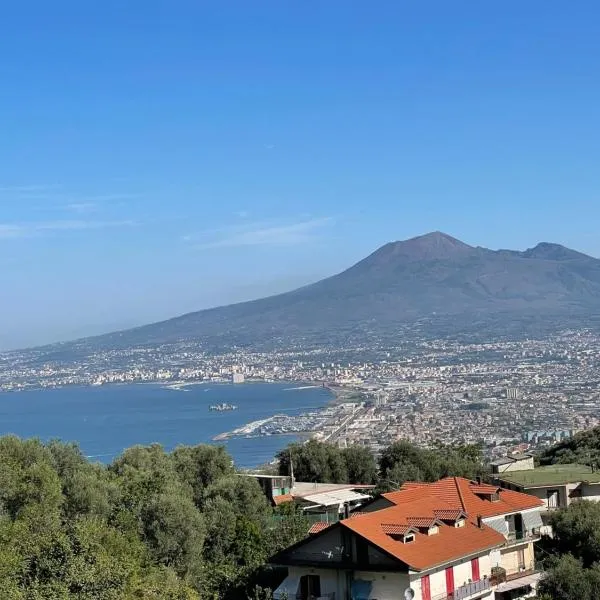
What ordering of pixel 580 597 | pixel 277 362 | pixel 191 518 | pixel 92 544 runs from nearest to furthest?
pixel 92 544, pixel 580 597, pixel 191 518, pixel 277 362

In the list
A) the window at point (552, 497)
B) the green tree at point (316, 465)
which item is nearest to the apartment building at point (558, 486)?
the window at point (552, 497)

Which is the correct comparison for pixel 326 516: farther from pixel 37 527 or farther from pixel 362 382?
pixel 362 382

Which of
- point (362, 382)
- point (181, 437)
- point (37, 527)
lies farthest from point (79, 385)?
point (37, 527)

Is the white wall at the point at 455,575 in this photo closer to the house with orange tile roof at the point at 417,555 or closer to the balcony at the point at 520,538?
the house with orange tile roof at the point at 417,555

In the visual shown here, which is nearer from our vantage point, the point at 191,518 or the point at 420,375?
the point at 191,518

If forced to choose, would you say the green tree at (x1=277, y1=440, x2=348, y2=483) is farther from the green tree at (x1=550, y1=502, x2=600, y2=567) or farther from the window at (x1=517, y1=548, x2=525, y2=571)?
the window at (x1=517, y1=548, x2=525, y2=571)

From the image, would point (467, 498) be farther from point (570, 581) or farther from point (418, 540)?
point (418, 540)

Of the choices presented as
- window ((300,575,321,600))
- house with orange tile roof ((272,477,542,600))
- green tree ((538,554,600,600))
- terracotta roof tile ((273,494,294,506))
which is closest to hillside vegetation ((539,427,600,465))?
terracotta roof tile ((273,494,294,506))
